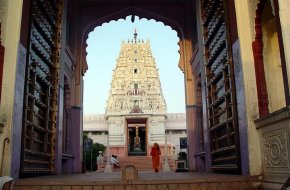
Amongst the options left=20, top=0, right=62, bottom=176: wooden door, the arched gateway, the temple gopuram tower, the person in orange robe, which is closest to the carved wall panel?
the arched gateway

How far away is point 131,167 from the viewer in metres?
5.09

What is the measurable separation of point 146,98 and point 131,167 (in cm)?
4207

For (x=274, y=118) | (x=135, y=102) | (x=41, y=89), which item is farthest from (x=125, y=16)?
(x=135, y=102)

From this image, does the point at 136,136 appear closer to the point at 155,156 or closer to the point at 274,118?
the point at 155,156

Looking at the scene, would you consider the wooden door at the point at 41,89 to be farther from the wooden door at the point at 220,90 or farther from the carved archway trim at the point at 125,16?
the wooden door at the point at 220,90

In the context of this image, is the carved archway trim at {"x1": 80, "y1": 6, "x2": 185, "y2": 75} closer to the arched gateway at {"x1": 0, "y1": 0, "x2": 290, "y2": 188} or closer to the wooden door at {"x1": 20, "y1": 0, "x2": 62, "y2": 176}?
the arched gateway at {"x1": 0, "y1": 0, "x2": 290, "y2": 188}

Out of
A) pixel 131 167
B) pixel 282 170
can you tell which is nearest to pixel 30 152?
pixel 131 167

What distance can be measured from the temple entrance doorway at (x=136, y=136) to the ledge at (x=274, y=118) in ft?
114

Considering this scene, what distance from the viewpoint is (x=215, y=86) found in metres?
8.76

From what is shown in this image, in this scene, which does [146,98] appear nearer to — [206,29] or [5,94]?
[206,29]

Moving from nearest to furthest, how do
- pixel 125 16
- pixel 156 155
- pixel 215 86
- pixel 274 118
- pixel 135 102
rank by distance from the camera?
1. pixel 274 118
2. pixel 215 86
3. pixel 156 155
4. pixel 125 16
5. pixel 135 102

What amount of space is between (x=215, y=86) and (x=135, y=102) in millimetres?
38387

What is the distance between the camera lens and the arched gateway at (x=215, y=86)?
5664 millimetres

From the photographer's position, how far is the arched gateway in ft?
18.6
